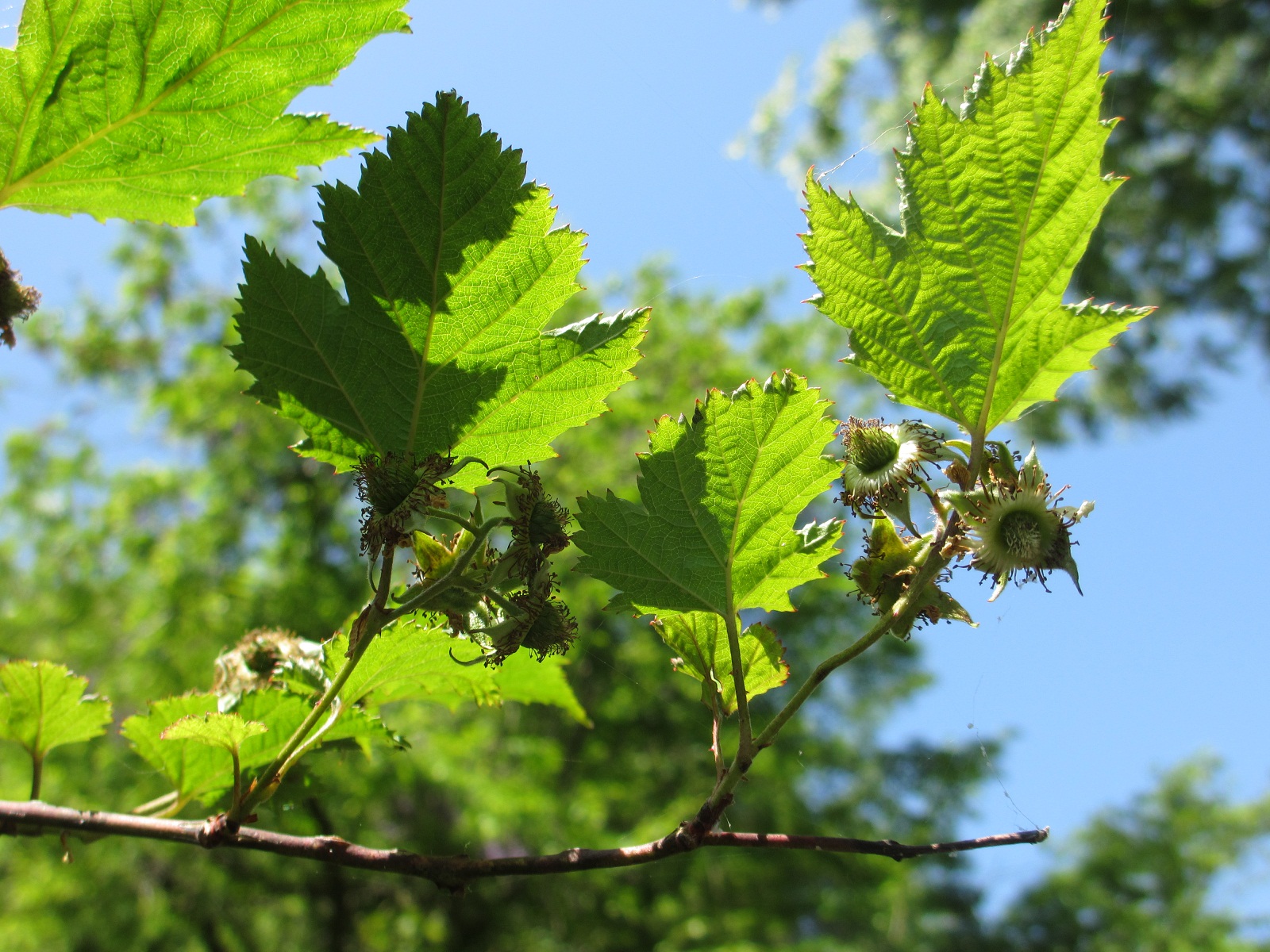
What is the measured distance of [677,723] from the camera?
38.5ft

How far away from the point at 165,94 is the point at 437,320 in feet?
1.44

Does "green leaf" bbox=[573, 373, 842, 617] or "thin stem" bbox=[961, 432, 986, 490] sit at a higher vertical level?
"thin stem" bbox=[961, 432, 986, 490]

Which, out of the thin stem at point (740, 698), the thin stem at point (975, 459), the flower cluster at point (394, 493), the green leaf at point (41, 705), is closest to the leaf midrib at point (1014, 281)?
the thin stem at point (975, 459)

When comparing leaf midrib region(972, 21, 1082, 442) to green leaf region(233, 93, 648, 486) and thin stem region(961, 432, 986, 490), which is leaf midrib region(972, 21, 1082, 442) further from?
green leaf region(233, 93, 648, 486)

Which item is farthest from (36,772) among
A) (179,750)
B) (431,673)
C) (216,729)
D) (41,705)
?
(431,673)

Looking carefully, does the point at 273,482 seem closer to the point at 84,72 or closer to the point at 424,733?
the point at 424,733

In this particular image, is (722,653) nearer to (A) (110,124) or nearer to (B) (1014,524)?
(B) (1014,524)

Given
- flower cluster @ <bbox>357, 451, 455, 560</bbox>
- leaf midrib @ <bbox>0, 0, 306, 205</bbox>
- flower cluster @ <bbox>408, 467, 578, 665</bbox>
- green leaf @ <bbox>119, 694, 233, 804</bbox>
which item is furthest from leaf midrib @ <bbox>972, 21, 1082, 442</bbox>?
green leaf @ <bbox>119, 694, 233, 804</bbox>

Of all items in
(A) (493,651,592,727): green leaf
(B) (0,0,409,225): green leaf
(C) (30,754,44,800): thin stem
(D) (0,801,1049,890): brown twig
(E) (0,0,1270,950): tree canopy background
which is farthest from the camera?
(E) (0,0,1270,950): tree canopy background

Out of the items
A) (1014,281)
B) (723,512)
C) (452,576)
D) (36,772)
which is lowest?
(36,772)

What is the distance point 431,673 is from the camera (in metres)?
1.29

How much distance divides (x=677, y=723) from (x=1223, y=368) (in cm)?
791

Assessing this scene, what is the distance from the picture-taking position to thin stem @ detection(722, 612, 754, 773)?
37.0 inches

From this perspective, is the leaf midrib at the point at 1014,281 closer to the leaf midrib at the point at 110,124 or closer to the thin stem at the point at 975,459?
the thin stem at the point at 975,459
